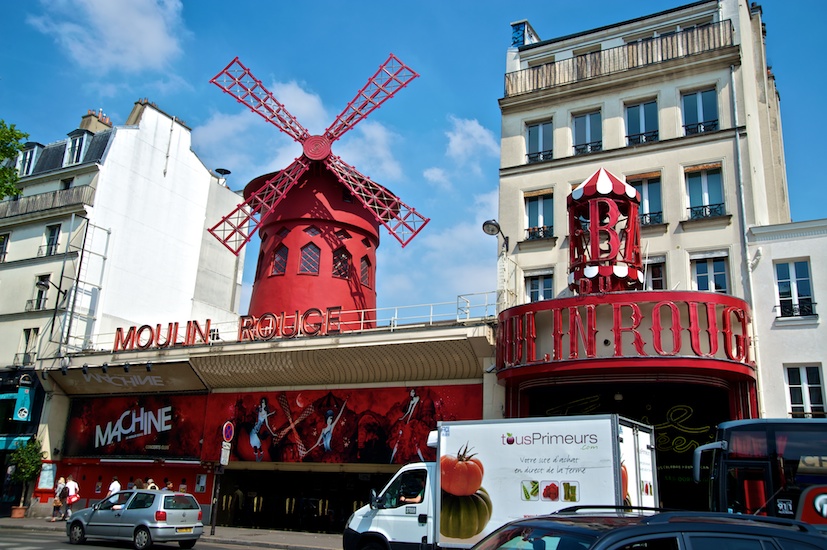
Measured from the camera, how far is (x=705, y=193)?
1515 centimetres

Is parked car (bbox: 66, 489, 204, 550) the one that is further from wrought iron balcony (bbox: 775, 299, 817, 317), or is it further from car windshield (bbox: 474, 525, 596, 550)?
wrought iron balcony (bbox: 775, 299, 817, 317)

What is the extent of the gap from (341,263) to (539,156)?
7.24 metres

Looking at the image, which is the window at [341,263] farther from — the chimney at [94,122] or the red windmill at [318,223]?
the chimney at [94,122]

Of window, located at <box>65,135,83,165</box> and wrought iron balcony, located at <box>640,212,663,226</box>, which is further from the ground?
window, located at <box>65,135,83,165</box>

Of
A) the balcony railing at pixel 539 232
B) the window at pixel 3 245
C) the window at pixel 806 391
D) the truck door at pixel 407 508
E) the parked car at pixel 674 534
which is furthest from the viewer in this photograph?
the window at pixel 3 245

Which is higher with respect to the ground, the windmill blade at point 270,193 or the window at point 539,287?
the windmill blade at point 270,193

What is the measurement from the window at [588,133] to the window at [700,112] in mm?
1839

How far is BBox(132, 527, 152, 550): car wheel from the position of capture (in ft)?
40.7

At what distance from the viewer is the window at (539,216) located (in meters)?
16.6

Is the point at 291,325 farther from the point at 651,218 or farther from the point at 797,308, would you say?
the point at 797,308

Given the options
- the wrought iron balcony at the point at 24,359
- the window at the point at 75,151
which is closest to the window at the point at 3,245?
the window at the point at 75,151

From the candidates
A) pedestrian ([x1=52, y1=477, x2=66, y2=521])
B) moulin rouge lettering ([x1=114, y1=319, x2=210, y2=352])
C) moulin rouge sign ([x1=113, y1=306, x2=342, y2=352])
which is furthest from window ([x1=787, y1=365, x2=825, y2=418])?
pedestrian ([x1=52, y1=477, x2=66, y2=521])

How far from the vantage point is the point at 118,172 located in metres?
25.3

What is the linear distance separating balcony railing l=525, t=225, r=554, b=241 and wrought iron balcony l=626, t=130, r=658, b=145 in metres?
2.53
